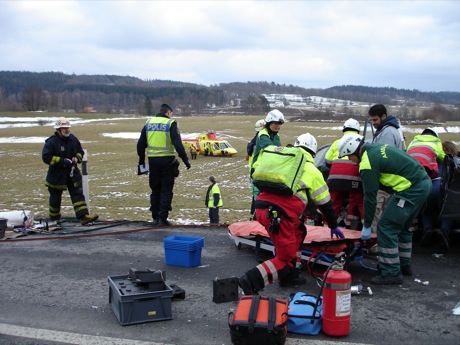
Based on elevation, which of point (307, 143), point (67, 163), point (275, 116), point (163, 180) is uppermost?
point (275, 116)

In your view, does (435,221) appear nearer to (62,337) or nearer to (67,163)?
(62,337)

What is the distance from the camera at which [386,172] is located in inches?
236

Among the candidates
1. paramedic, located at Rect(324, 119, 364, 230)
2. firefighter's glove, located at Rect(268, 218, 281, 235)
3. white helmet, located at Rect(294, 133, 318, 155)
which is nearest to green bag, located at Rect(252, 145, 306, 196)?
firefighter's glove, located at Rect(268, 218, 281, 235)

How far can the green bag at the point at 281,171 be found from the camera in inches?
217

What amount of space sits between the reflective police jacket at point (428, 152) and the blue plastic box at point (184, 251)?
3.48m

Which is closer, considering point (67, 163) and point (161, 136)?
point (161, 136)

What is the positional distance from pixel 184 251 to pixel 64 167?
13.5 feet

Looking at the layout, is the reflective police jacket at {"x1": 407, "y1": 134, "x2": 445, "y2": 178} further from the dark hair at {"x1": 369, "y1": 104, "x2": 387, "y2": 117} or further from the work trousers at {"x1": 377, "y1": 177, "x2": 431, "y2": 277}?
the work trousers at {"x1": 377, "y1": 177, "x2": 431, "y2": 277}

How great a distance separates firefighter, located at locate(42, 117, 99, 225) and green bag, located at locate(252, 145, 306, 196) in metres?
5.24

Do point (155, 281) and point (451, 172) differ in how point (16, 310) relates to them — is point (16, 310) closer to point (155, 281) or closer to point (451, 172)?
point (155, 281)

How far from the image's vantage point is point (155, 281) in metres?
5.25

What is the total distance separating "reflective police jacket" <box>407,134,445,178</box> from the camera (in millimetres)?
7418

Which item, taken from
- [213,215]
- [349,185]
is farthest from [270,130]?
[213,215]

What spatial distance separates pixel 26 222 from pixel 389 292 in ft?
22.0
